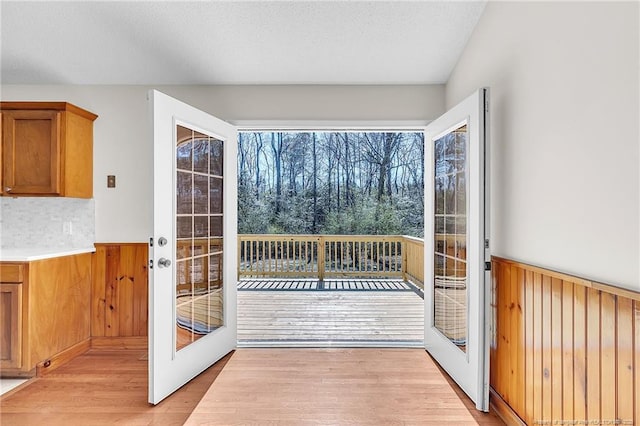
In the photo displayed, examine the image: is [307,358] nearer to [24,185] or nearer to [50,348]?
[50,348]

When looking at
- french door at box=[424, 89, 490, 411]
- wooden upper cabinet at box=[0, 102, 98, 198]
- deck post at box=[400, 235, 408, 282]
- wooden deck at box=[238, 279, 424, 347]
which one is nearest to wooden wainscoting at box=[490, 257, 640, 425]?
french door at box=[424, 89, 490, 411]

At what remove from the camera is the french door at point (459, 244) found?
7.15ft

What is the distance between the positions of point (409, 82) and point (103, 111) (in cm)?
276

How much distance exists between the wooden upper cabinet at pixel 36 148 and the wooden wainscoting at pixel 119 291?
66 centimetres

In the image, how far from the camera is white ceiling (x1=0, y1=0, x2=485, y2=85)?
238cm

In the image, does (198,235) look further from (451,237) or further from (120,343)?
(451,237)

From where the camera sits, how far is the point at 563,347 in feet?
5.26

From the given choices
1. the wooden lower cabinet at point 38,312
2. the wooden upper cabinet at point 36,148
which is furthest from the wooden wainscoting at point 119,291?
the wooden upper cabinet at point 36,148

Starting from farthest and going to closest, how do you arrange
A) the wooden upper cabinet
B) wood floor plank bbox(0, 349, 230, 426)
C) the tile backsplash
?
the tile backsplash, the wooden upper cabinet, wood floor plank bbox(0, 349, 230, 426)

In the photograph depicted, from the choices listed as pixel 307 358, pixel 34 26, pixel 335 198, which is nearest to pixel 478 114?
pixel 307 358

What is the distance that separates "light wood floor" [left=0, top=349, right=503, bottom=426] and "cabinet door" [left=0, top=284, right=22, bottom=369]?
0.81 feet

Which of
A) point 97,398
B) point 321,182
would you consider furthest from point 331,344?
point 321,182

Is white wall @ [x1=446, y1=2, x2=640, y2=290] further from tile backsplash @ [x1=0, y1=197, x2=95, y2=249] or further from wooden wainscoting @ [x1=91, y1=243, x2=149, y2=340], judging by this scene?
tile backsplash @ [x1=0, y1=197, x2=95, y2=249]

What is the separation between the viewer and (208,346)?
2807 millimetres
